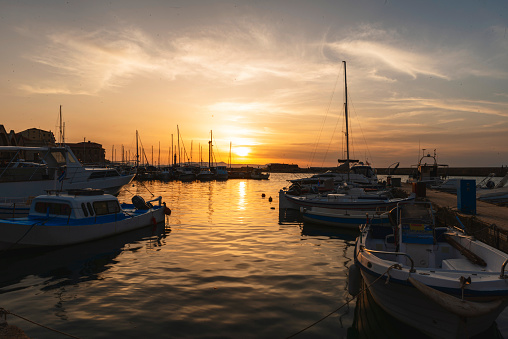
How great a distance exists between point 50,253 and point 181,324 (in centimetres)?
1036

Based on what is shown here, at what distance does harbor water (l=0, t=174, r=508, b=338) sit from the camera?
8383 mm

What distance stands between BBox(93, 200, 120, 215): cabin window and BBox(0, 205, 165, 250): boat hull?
274mm

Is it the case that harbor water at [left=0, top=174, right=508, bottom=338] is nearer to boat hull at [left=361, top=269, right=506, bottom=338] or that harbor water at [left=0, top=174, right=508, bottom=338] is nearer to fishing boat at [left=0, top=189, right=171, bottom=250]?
fishing boat at [left=0, top=189, right=171, bottom=250]

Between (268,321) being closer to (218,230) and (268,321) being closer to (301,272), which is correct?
(301,272)

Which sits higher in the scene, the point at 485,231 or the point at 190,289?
the point at 485,231

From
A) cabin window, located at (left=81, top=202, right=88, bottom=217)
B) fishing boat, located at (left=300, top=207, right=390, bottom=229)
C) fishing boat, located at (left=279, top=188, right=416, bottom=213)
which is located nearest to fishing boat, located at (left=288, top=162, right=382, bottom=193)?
fishing boat, located at (left=279, top=188, right=416, bottom=213)

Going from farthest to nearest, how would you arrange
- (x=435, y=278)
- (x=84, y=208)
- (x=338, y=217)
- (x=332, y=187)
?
(x=332, y=187)
(x=338, y=217)
(x=84, y=208)
(x=435, y=278)

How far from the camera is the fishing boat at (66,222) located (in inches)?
589

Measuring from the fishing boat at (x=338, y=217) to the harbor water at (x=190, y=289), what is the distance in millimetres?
2912

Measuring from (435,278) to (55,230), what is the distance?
15889mm

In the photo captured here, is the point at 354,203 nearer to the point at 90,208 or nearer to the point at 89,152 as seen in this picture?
the point at 90,208

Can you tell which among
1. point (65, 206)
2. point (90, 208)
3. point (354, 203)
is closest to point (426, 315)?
point (354, 203)

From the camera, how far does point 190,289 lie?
35.8ft

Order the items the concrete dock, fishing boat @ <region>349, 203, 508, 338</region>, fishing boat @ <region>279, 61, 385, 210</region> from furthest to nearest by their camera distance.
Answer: fishing boat @ <region>279, 61, 385, 210</region>, the concrete dock, fishing boat @ <region>349, 203, 508, 338</region>
